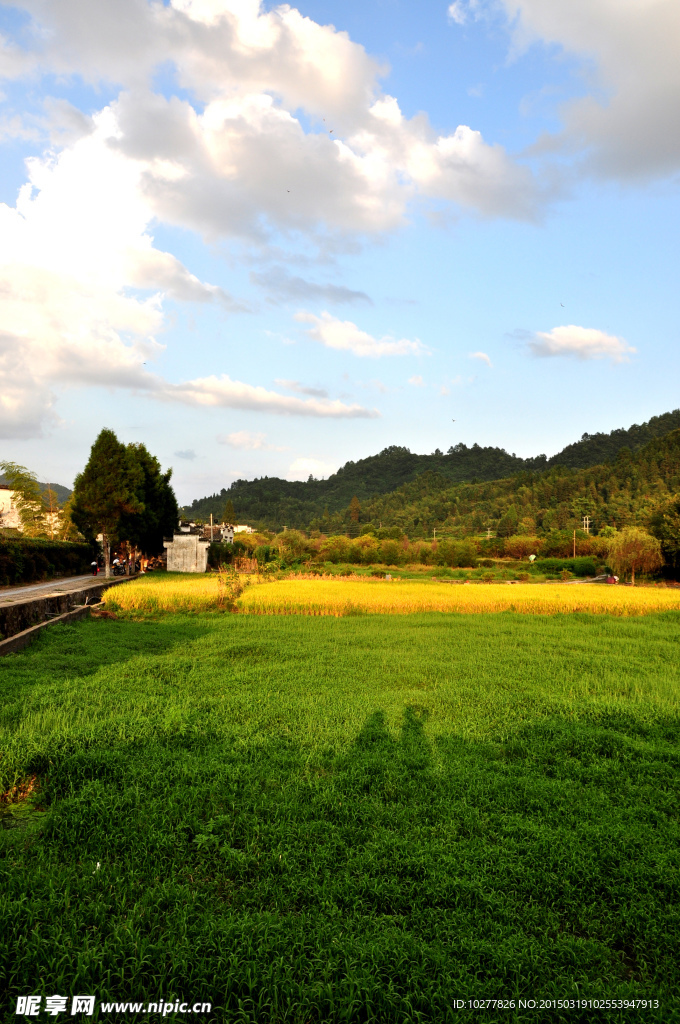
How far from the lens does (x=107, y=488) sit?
29.8 metres

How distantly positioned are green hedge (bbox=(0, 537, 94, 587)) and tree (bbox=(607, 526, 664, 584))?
114ft

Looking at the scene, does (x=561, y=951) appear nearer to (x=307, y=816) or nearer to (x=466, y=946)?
(x=466, y=946)

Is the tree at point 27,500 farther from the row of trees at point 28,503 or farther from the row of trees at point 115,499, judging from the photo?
the row of trees at point 115,499

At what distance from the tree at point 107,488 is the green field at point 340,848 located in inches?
903

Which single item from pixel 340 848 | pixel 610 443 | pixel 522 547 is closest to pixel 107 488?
pixel 340 848

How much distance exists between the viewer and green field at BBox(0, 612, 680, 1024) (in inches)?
110

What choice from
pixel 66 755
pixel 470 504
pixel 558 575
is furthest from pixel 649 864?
pixel 470 504

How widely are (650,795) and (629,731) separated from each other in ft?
6.04

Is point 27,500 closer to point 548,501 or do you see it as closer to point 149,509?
point 149,509

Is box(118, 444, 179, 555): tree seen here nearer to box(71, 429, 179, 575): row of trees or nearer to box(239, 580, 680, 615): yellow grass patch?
box(71, 429, 179, 575): row of trees

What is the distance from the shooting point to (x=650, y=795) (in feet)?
16.1

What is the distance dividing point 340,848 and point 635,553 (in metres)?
39.0

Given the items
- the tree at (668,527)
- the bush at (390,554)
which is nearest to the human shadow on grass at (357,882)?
the tree at (668,527)

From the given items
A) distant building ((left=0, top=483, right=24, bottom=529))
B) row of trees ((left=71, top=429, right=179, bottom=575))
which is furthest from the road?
distant building ((left=0, top=483, right=24, bottom=529))
